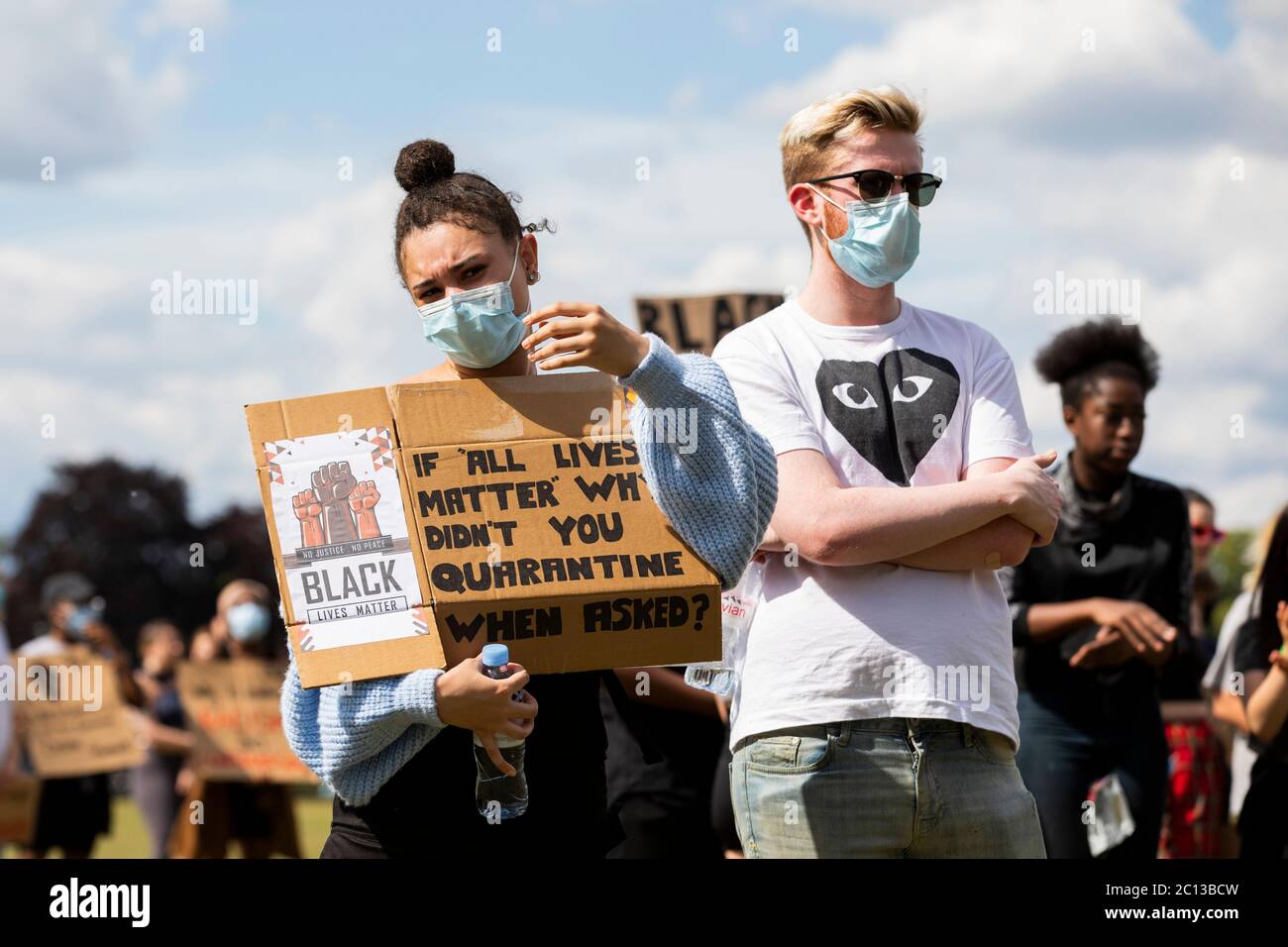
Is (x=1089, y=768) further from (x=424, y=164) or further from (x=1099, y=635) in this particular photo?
(x=424, y=164)

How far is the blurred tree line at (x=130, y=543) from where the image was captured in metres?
59.2

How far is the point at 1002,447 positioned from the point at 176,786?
30.3 feet

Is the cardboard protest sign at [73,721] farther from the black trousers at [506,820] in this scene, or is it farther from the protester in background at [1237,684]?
the black trousers at [506,820]

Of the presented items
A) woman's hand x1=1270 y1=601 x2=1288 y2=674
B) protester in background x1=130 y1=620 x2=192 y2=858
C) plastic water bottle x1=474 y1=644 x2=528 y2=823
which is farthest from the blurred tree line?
plastic water bottle x1=474 y1=644 x2=528 y2=823

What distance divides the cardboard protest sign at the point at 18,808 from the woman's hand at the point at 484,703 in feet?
21.7

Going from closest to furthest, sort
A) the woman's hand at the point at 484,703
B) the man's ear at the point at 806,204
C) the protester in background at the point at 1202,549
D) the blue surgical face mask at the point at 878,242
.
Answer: the woman's hand at the point at 484,703 < the blue surgical face mask at the point at 878,242 < the man's ear at the point at 806,204 < the protester in background at the point at 1202,549

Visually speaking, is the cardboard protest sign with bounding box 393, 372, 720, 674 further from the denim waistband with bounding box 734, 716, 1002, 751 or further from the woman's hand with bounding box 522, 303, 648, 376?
the denim waistband with bounding box 734, 716, 1002, 751

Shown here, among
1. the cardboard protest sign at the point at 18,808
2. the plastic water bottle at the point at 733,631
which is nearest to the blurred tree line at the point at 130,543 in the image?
the cardboard protest sign at the point at 18,808

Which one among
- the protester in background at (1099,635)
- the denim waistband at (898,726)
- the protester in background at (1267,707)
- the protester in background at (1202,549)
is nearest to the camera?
the denim waistband at (898,726)

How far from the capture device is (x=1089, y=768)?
21.1 ft

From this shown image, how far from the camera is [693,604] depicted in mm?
3465

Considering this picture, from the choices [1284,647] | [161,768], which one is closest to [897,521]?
[1284,647]

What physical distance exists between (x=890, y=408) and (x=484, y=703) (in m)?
1.19
